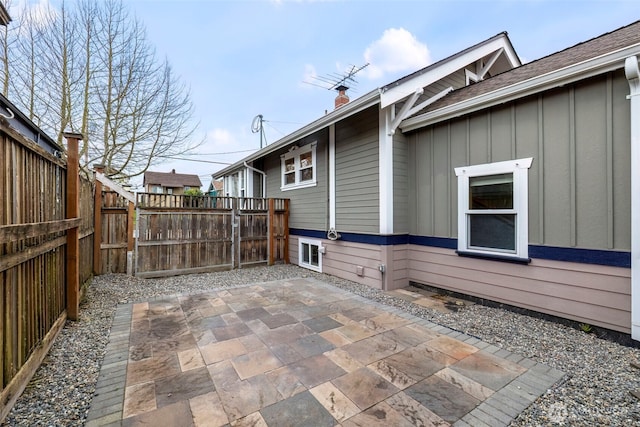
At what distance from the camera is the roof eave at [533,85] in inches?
118

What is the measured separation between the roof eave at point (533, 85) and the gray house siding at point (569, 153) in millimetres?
145

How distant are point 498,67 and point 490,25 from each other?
1.40 metres

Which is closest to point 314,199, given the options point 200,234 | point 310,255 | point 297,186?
point 297,186

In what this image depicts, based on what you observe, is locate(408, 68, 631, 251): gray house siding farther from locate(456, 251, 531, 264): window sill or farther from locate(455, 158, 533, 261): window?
locate(456, 251, 531, 264): window sill

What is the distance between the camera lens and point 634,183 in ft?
9.51

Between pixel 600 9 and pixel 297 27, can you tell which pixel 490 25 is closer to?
pixel 600 9

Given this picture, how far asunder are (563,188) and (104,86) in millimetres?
11592

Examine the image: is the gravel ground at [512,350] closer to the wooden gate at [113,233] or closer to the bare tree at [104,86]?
the wooden gate at [113,233]

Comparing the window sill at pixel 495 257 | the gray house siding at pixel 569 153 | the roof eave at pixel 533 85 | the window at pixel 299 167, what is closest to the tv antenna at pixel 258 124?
the window at pixel 299 167

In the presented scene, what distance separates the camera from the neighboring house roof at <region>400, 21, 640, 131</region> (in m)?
3.07

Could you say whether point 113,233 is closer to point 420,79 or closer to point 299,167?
point 299,167

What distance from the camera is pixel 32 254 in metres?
2.35

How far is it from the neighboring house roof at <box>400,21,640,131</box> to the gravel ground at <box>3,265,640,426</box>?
9.61 feet

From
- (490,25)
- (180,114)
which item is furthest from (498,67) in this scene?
(180,114)
